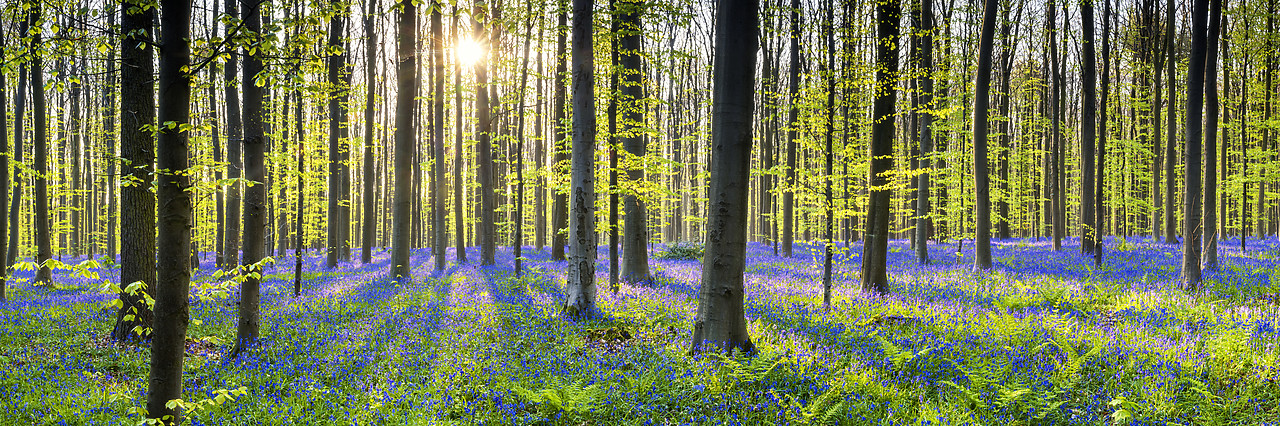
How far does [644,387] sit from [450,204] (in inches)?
1668

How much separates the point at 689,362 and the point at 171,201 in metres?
4.37

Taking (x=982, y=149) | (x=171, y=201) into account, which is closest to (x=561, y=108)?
(x=982, y=149)

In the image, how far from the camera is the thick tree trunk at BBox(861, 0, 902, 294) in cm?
947

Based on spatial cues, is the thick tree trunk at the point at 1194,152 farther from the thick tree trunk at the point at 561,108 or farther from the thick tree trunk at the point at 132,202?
the thick tree trunk at the point at 132,202

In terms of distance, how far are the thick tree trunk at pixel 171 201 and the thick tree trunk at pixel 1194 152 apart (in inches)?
565

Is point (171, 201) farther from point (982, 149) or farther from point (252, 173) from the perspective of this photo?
point (982, 149)

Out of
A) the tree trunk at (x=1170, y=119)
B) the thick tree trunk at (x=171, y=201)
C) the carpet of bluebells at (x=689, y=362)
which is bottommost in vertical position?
the carpet of bluebells at (x=689, y=362)

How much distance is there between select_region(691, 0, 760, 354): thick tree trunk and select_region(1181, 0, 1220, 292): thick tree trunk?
9803mm

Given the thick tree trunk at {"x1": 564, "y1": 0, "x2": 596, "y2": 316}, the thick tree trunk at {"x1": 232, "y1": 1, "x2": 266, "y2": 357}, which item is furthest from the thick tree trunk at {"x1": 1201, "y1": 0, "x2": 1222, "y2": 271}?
the thick tree trunk at {"x1": 232, "y1": 1, "x2": 266, "y2": 357}

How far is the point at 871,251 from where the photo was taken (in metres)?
→ 10.2

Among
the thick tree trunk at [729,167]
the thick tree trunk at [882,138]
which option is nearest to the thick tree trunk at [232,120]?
the thick tree trunk at [729,167]

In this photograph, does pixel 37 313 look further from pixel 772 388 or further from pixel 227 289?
pixel 772 388

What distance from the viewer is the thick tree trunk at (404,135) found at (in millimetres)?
12039

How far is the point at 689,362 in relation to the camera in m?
5.68
